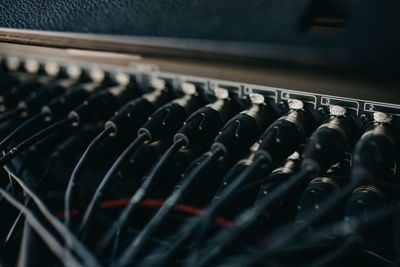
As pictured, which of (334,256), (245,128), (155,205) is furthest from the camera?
(155,205)

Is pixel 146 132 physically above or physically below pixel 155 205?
above

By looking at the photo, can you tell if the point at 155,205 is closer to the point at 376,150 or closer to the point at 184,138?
the point at 184,138

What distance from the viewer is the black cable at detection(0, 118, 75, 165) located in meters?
0.42

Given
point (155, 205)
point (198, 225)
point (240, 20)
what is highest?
point (240, 20)

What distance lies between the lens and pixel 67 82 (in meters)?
0.62

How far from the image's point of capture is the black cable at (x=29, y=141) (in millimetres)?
418

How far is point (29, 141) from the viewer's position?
440 millimetres

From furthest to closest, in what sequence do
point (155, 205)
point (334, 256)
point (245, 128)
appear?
point (155, 205) < point (245, 128) < point (334, 256)

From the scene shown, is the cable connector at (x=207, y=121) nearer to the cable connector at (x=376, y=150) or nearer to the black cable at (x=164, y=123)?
the black cable at (x=164, y=123)

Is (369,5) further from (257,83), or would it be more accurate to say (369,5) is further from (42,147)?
(42,147)

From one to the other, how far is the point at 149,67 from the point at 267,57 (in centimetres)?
27

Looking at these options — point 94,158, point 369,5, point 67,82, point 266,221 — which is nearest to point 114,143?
point 94,158

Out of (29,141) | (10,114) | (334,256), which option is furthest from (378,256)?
(10,114)

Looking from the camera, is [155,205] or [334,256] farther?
[155,205]
